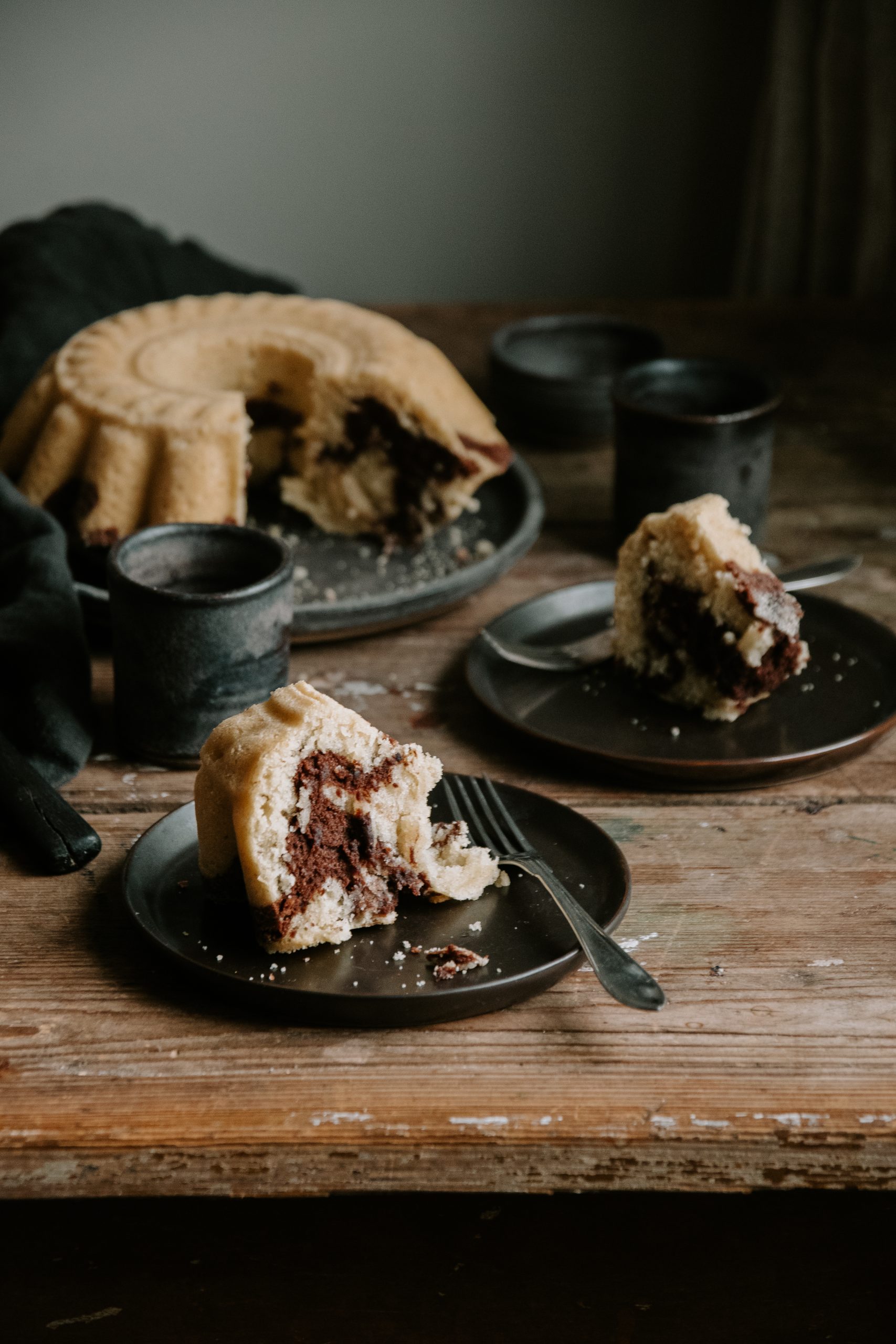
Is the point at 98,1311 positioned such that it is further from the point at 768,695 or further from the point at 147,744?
the point at 768,695

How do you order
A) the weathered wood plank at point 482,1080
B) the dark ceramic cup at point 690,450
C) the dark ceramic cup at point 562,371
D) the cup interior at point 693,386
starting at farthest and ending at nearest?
the dark ceramic cup at point 562,371, the cup interior at point 693,386, the dark ceramic cup at point 690,450, the weathered wood plank at point 482,1080

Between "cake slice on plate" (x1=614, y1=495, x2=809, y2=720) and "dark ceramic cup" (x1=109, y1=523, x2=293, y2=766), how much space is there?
13.9 inches

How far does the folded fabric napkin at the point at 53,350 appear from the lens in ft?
3.99

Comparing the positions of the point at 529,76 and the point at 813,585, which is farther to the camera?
the point at 529,76

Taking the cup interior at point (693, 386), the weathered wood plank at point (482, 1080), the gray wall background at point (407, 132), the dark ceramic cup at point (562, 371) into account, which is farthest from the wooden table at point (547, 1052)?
the gray wall background at point (407, 132)

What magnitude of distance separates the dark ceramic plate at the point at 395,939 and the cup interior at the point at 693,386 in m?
0.79

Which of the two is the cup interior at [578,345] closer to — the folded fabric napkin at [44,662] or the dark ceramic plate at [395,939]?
the folded fabric napkin at [44,662]

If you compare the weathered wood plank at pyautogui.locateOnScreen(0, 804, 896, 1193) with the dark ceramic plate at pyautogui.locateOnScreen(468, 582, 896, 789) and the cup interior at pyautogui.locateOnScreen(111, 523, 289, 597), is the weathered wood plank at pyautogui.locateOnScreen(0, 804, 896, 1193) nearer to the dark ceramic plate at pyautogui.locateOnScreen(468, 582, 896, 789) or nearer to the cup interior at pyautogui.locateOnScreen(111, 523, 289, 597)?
the dark ceramic plate at pyautogui.locateOnScreen(468, 582, 896, 789)

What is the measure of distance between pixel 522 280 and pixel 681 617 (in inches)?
83.3

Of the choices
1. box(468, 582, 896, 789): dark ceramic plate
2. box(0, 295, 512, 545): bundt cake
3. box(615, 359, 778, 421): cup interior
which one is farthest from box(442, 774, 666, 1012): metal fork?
box(615, 359, 778, 421): cup interior

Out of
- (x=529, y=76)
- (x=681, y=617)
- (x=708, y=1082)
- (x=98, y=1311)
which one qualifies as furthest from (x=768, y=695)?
(x=529, y=76)

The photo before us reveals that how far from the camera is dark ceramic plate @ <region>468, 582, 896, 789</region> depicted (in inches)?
45.6

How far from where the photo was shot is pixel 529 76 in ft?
9.57

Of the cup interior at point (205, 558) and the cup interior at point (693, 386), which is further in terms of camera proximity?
the cup interior at point (693, 386)
